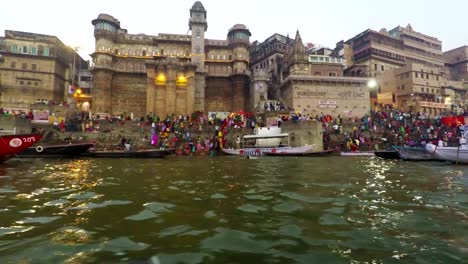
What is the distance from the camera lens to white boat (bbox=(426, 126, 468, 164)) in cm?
1883

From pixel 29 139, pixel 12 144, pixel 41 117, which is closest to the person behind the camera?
pixel 12 144

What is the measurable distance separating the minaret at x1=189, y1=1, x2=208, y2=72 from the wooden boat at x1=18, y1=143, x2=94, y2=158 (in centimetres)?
3578

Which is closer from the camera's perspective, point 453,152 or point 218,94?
point 453,152

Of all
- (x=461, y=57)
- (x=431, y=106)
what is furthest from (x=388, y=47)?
(x=461, y=57)

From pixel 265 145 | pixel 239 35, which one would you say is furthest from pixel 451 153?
pixel 239 35

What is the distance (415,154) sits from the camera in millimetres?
21812

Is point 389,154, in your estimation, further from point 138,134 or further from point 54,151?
point 54,151

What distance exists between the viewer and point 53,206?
6340 millimetres

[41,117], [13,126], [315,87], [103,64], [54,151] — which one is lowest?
[54,151]

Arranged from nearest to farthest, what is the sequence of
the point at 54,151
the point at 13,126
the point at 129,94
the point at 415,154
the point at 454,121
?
the point at 415,154, the point at 54,151, the point at 13,126, the point at 454,121, the point at 129,94

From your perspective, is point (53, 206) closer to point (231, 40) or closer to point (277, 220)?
point (277, 220)

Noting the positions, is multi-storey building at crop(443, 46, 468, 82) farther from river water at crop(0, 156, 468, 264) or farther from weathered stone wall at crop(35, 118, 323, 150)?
river water at crop(0, 156, 468, 264)

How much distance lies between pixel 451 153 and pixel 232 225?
836 inches

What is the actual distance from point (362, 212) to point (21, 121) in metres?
36.6
